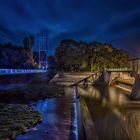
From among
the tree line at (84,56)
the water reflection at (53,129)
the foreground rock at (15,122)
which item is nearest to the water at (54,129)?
the water reflection at (53,129)

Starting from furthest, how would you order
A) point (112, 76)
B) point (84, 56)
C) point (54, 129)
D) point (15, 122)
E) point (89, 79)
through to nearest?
point (84, 56), point (89, 79), point (112, 76), point (15, 122), point (54, 129)

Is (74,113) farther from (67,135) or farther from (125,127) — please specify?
(67,135)

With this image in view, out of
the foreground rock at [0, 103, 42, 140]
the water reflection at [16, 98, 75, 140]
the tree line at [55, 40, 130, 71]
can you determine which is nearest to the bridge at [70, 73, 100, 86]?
the tree line at [55, 40, 130, 71]

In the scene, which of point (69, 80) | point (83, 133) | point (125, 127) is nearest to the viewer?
point (83, 133)

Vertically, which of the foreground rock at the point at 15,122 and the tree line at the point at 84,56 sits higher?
the tree line at the point at 84,56

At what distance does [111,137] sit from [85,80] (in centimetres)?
3849

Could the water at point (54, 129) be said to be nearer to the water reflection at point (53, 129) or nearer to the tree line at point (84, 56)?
the water reflection at point (53, 129)

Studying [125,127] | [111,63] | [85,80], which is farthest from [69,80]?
[125,127]

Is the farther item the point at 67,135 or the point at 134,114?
the point at 134,114

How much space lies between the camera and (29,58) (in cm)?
7888

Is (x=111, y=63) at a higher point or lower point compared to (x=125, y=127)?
higher

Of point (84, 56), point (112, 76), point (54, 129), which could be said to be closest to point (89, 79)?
point (112, 76)

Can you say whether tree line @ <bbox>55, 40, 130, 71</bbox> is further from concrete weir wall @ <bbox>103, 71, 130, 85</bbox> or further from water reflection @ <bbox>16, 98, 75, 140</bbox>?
water reflection @ <bbox>16, 98, 75, 140</bbox>

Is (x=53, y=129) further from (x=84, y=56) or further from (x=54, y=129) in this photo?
(x=84, y=56)
